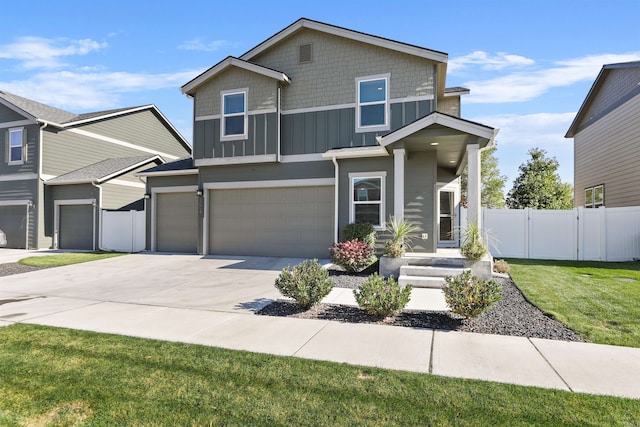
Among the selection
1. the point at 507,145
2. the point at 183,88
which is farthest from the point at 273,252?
the point at 507,145

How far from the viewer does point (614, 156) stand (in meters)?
14.2

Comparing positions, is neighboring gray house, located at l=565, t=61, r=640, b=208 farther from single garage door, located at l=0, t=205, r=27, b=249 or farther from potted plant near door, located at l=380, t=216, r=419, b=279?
single garage door, located at l=0, t=205, r=27, b=249

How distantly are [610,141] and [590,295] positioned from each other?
11626mm

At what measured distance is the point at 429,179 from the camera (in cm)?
1040

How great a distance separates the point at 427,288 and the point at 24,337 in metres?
7.11

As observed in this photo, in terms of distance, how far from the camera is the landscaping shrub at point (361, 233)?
9.93 metres

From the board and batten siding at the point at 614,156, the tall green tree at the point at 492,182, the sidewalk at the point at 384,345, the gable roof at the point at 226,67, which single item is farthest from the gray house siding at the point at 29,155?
the tall green tree at the point at 492,182

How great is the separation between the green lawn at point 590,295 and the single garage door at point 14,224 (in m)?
21.3

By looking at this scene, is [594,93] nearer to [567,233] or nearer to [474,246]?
[567,233]

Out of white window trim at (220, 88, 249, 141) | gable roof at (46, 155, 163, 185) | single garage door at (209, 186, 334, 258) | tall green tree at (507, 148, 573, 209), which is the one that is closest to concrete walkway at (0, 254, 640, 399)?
single garage door at (209, 186, 334, 258)

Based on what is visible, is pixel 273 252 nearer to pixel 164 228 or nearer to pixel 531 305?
pixel 164 228

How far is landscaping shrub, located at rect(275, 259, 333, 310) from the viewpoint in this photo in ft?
19.1

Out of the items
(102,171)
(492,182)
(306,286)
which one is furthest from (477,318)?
(492,182)

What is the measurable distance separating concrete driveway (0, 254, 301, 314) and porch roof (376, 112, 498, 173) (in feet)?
16.5
